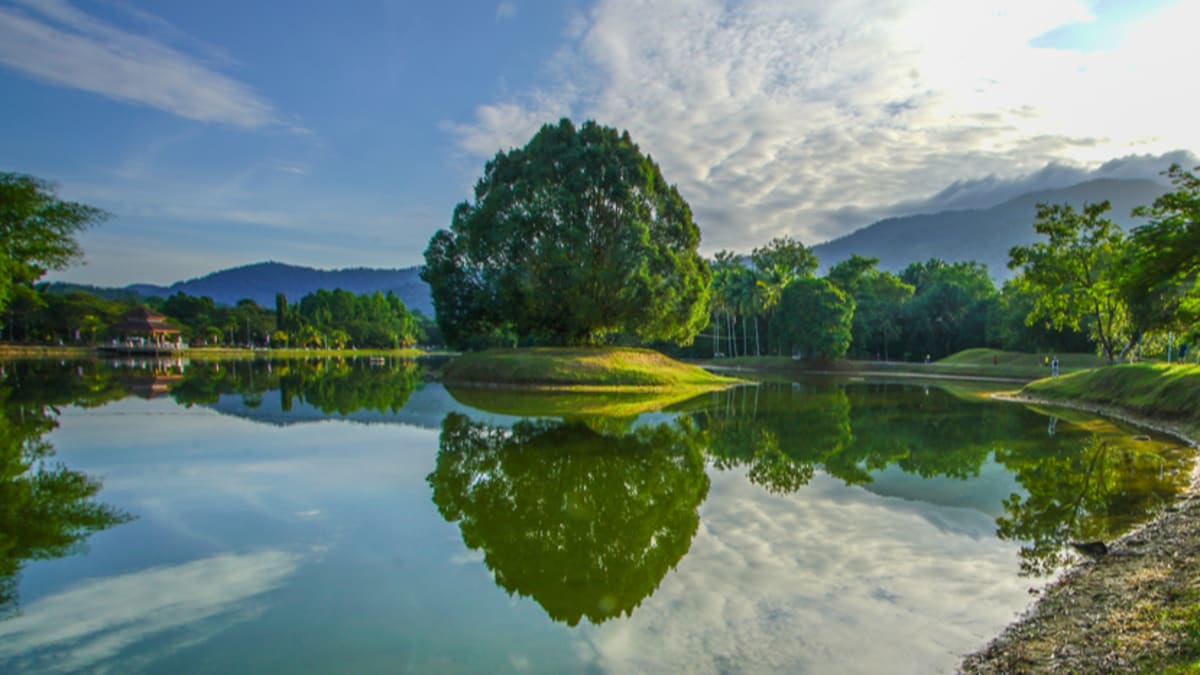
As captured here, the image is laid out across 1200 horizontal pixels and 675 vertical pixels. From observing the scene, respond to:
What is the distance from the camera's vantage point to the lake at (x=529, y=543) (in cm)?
591

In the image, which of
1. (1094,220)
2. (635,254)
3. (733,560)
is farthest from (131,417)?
(1094,220)

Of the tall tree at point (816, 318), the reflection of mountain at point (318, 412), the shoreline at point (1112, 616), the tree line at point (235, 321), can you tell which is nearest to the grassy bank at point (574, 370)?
the reflection of mountain at point (318, 412)

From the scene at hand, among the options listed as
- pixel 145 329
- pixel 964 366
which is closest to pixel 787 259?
pixel 964 366

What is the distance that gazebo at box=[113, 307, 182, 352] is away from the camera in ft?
350

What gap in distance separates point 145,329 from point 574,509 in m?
124

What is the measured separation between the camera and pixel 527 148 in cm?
A: 4675

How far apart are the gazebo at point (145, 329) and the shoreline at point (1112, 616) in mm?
122494

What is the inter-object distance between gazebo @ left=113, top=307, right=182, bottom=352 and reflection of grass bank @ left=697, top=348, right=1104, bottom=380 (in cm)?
9450

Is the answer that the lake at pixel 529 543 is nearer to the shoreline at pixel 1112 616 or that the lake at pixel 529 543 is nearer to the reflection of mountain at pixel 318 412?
the shoreline at pixel 1112 616

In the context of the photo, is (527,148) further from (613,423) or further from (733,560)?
(733,560)

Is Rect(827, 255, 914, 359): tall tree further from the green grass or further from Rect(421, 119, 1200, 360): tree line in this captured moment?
the green grass

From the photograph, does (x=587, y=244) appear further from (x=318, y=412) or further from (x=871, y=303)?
(x=871, y=303)

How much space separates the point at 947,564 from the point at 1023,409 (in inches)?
1057

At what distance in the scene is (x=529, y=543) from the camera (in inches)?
346
